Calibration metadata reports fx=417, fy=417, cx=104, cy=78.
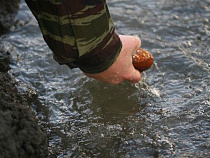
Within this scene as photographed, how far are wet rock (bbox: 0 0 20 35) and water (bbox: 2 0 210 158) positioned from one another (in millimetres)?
119

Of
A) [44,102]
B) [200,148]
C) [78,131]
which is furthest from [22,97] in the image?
[200,148]

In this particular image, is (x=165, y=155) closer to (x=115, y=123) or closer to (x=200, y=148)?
(x=200, y=148)

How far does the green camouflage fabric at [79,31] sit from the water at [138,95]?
2.65 ft

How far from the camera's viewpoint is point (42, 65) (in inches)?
159

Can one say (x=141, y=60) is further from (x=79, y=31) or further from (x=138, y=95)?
(x=79, y=31)

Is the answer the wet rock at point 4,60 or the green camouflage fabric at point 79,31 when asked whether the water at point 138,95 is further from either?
the green camouflage fabric at point 79,31

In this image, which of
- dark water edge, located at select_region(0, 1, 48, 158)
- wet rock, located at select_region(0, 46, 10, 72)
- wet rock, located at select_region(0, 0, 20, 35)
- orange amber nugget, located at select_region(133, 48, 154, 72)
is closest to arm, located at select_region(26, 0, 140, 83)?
dark water edge, located at select_region(0, 1, 48, 158)

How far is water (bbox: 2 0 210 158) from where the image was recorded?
2957 millimetres

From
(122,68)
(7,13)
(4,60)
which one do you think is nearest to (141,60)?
(122,68)

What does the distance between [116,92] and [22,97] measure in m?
0.83

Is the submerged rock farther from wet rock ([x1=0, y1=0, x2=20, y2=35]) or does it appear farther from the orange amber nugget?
wet rock ([x1=0, y1=0, x2=20, y2=35])

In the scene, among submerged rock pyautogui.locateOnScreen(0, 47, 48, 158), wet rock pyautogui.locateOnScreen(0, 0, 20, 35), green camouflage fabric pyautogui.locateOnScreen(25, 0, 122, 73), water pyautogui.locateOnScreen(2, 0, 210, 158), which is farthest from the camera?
wet rock pyautogui.locateOnScreen(0, 0, 20, 35)

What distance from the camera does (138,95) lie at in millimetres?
3570

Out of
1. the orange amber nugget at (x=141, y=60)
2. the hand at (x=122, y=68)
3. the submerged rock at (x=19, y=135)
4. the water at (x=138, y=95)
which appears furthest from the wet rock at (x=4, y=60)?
the hand at (x=122, y=68)
